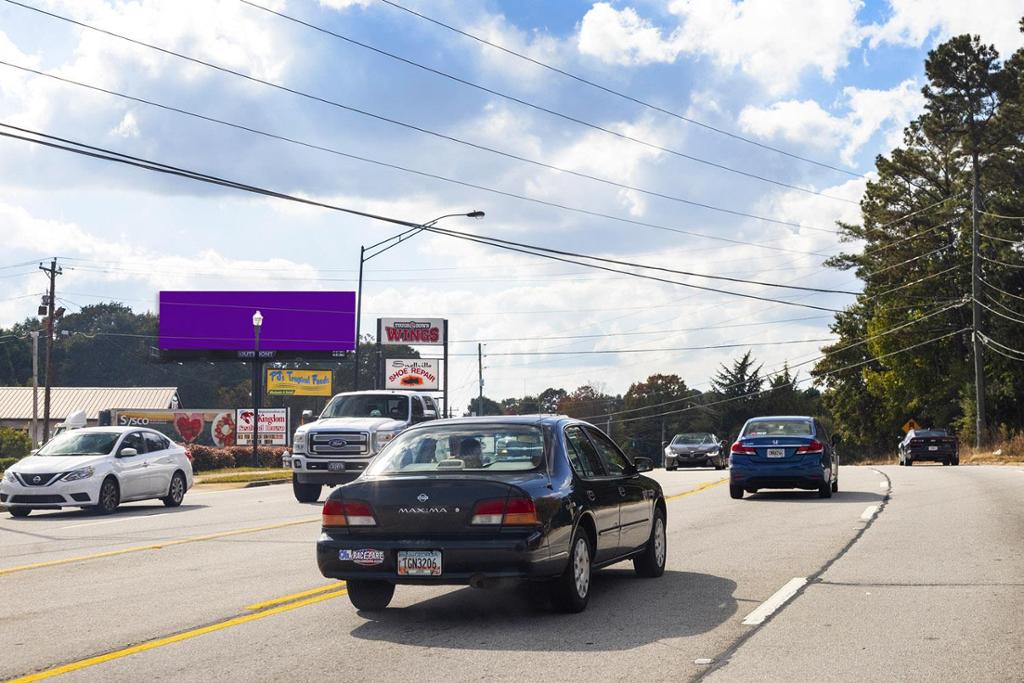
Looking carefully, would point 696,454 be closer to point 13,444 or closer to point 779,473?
point 779,473

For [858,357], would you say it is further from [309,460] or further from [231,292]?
[309,460]

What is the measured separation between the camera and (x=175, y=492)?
24516mm

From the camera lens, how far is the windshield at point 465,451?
9633 millimetres

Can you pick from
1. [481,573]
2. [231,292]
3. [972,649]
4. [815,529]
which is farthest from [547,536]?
[231,292]

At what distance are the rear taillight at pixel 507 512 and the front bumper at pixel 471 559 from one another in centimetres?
11

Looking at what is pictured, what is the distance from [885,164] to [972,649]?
70918mm

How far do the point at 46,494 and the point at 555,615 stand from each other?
47.6 ft

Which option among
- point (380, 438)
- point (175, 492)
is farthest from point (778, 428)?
point (175, 492)

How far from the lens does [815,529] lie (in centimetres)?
1645

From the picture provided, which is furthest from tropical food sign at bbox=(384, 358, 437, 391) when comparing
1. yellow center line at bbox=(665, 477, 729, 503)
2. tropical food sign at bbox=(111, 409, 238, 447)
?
yellow center line at bbox=(665, 477, 729, 503)

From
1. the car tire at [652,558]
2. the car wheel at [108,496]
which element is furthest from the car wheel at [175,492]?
the car tire at [652,558]

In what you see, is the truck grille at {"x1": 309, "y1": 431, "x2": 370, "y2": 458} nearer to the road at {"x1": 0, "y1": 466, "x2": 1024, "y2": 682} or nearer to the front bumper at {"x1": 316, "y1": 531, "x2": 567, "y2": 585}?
the road at {"x1": 0, "y1": 466, "x2": 1024, "y2": 682}

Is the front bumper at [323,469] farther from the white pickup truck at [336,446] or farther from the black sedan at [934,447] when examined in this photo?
the black sedan at [934,447]

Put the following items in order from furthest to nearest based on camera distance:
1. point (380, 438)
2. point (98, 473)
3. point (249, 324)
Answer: point (249, 324), point (380, 438), point (98, 473)
